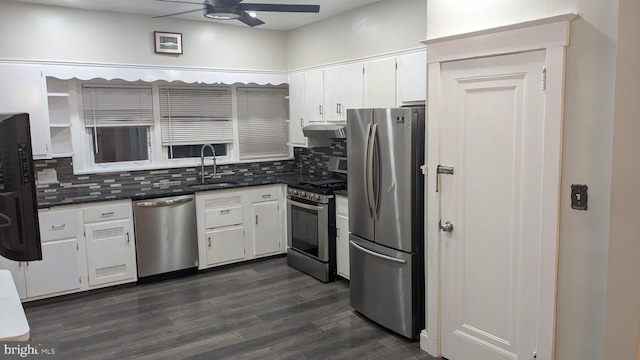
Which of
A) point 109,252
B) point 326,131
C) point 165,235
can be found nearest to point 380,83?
point 326,131

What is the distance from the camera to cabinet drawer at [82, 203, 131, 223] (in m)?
4.45

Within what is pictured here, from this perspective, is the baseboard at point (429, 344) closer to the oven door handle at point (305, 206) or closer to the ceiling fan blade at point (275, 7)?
the oven door handle at point (305, 206)

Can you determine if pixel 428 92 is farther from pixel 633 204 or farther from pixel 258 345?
pixel 258 345

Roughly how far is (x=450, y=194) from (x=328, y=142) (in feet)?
8.19

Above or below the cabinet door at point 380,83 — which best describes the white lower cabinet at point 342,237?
below

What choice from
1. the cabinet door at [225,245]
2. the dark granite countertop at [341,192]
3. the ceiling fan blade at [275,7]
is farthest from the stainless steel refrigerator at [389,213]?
the cabinet door at [225,245]

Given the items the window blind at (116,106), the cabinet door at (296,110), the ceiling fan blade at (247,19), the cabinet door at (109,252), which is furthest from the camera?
the cabinet door at (296,110)

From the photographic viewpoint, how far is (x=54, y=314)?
13.5 ft

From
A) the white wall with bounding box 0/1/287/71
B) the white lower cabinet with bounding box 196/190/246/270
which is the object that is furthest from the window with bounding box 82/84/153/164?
the white lower cabinet with bounding box 196/190/246/270

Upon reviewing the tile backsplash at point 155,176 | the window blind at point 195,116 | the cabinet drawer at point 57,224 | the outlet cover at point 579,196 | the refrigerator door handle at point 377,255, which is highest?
the window blind at point 195,116

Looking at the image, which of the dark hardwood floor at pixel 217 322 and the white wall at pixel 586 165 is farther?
the dark hardwood floor at pixel 217 322

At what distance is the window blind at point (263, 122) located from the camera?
19.3 feet

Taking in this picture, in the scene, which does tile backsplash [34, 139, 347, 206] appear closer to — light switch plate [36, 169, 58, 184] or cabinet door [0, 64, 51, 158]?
light switch plate [36, 169, 58, 184]

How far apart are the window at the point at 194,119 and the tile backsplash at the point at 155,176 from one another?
0.26m
